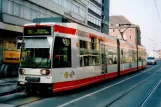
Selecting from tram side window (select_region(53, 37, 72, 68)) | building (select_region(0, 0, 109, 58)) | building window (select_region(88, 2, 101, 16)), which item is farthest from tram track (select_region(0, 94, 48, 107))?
building window (select_region(88, 2, 101, 16))

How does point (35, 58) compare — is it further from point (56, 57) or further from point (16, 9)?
point (16, 9)

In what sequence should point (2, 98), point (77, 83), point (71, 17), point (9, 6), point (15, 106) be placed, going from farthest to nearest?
point (71, 17) < point (9, 6) < point (77, 83) < point (2, 98) < point (15, 106)

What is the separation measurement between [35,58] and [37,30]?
4.04 feet

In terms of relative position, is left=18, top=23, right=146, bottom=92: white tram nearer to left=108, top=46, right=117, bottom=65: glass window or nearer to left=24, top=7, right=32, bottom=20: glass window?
left=108, top=46, right=117, bottom=65: glass window

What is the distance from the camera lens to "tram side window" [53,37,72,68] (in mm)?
11344

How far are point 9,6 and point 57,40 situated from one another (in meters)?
15.1

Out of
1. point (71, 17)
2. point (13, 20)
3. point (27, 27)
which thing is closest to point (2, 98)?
point (27, 27)

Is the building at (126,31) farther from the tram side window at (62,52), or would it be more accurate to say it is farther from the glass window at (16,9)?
the tram side window at (62,52)

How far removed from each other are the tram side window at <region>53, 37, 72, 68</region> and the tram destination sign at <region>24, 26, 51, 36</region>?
519 millimetres

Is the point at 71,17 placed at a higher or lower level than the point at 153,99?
higher

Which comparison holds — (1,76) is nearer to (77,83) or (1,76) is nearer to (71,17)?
(77,83)

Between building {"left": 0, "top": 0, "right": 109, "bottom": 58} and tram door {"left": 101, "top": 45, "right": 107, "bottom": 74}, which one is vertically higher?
building {"left": 0, "top": 0, "right": 109, "bottom": 58}

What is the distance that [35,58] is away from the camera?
1138 cm

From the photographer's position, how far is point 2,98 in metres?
10.8
